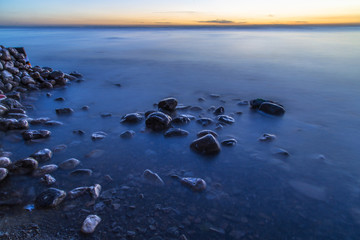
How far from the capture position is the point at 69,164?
237 cm

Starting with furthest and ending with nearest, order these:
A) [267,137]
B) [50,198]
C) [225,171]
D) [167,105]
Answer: [167,105] → [267,137] → [225,171] → [50,198]

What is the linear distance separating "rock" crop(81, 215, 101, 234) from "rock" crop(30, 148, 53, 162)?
3.61 ft

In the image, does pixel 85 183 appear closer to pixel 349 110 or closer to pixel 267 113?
pixel 267 113

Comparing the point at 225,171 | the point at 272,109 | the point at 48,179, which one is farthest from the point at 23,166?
the point at 272,109

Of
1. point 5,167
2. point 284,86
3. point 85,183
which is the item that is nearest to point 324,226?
point 85,183

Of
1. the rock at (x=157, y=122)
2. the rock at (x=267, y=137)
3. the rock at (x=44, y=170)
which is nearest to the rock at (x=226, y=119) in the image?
the rock at (x=267, y=137)

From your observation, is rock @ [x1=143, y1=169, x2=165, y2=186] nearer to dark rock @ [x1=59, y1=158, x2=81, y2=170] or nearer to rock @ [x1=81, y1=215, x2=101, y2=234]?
rock @ [x1=81, y1=215, x2=101, y2=234]

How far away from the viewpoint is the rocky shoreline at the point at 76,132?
6.30 ft

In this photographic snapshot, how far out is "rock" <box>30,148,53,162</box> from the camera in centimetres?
246

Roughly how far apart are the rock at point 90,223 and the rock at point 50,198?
1.11ft

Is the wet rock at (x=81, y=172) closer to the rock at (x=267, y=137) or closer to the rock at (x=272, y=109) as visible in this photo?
the rock at (x=267, y=137)

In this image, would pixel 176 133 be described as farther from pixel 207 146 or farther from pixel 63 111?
pixel 63 111

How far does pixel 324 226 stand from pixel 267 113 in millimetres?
2321

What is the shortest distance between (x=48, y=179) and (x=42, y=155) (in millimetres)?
481
